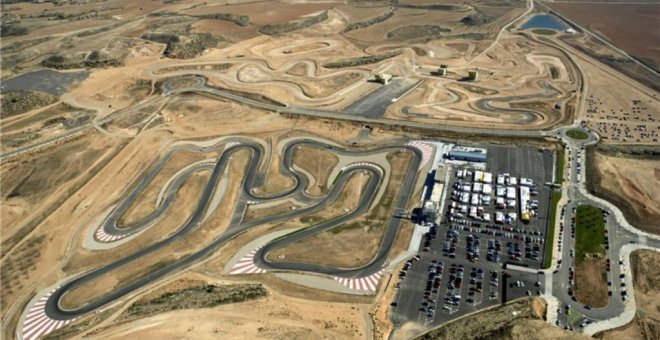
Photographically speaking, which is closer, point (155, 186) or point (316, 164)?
point (155, 186)

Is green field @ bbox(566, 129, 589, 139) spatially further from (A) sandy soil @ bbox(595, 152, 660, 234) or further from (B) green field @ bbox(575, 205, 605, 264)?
(B) green field @ bbox(575, 205, 605, 264)

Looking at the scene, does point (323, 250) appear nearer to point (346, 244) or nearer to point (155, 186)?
point (346, 244)

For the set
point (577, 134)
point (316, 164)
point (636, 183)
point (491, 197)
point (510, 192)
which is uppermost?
point (577, 134)

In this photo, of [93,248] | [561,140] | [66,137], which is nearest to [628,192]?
[561,140]

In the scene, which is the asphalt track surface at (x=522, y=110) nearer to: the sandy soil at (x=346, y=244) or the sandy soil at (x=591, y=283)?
the sandy soil at (x=591, y=283)

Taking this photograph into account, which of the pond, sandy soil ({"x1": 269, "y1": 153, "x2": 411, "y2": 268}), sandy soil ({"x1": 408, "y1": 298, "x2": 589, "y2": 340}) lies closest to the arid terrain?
sandy soil ({"x1": 408, "y1": 298, "x2": 589, "y2": 340})

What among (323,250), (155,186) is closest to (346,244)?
(323,250)
